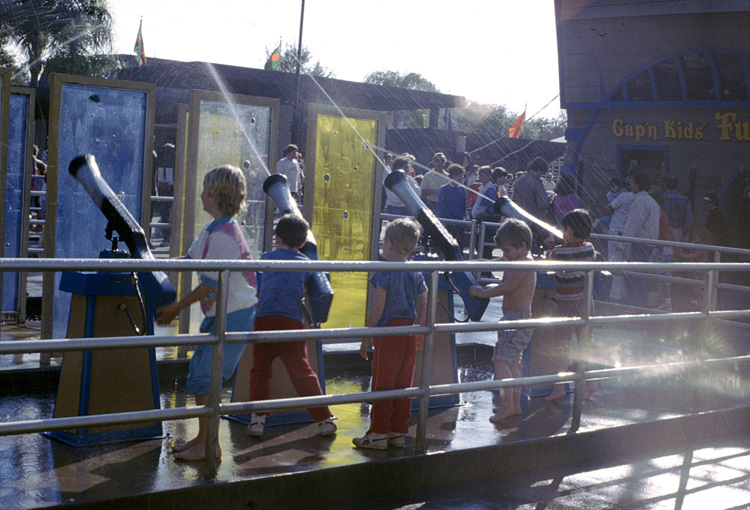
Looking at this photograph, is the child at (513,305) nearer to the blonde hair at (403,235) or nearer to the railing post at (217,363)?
the blonde hair at (403,235)

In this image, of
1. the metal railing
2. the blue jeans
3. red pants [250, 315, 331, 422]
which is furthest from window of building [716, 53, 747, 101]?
the blue jeans

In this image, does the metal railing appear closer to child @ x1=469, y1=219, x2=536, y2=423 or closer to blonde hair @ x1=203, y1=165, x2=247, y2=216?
child @ x1=469, y1=219, x2=536, y2=423

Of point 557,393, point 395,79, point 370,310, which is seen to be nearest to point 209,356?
point 370,310

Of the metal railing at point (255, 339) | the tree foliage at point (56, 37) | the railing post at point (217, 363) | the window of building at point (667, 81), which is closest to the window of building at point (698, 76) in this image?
the window of building at point (667, 81)

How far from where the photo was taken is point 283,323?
17.8ft

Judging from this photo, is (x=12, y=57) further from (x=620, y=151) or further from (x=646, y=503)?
(x=646, y=503)

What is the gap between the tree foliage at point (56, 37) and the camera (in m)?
53.5

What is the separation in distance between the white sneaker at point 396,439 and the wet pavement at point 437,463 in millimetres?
44

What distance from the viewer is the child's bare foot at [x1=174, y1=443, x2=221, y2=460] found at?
4.75 m

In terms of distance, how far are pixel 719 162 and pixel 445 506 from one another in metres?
15.3

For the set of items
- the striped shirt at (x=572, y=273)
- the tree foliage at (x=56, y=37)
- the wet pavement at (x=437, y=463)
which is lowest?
the wet pavement at (x=437, y=463)

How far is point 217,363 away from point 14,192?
582 centimetres

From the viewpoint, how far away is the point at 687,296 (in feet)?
48.4

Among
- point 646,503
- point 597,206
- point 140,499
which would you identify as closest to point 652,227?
point 597,206
